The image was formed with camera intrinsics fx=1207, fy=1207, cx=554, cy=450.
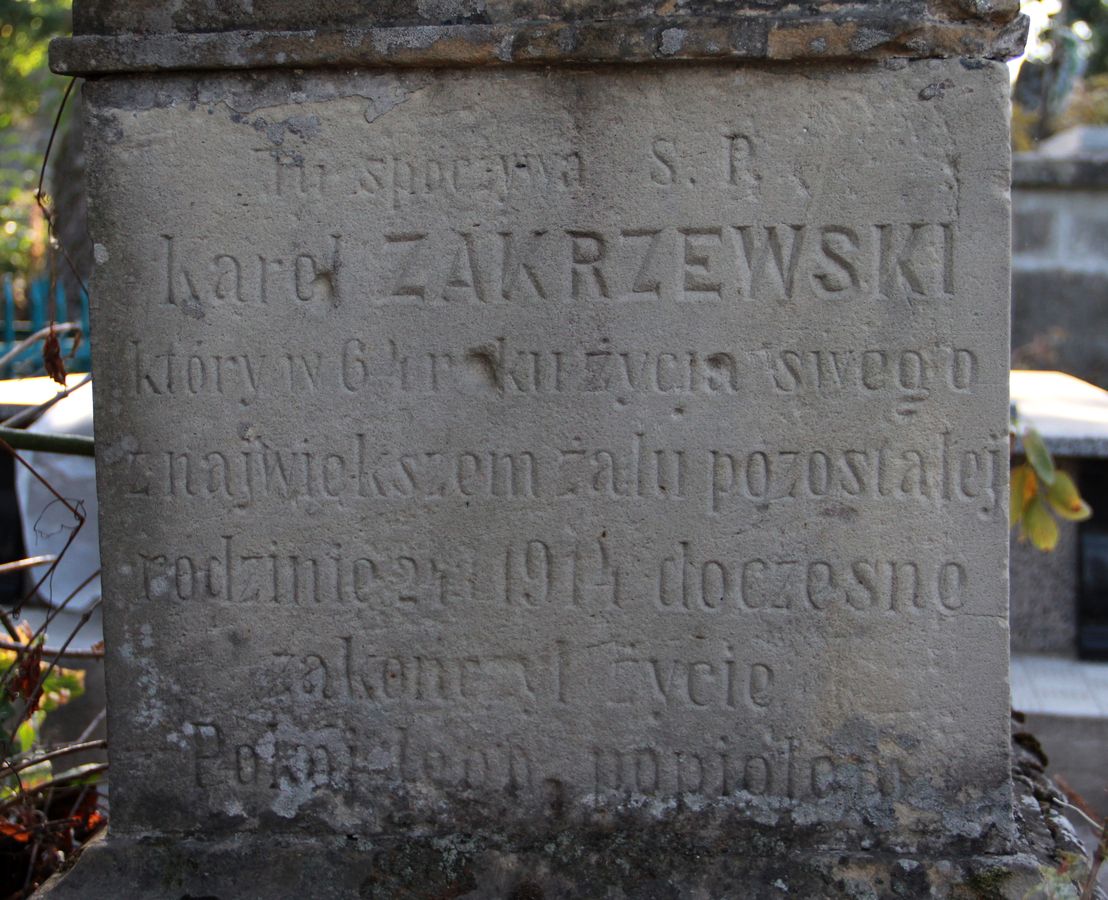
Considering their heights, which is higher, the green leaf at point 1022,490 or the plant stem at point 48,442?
the plant stem at point 48,442

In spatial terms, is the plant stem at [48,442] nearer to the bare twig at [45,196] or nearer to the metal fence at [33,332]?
the bare twig at [45,196]

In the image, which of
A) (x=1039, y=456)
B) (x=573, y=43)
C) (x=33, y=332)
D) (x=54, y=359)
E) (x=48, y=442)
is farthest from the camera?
(x=33, y=332)

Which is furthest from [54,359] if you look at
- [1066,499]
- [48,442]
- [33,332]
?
[33,332]

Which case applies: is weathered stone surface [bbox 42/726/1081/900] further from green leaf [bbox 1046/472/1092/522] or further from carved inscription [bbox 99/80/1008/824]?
green leaf [bbox 1046/472/1092/522]

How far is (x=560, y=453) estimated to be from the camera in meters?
2.41

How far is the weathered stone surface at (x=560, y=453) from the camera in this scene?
233 centimetres

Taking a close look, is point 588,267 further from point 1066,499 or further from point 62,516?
point 62,516

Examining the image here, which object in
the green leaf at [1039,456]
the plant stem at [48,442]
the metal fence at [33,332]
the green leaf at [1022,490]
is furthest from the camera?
the metal fence at [33,332]

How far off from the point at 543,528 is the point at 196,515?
0.72 meters

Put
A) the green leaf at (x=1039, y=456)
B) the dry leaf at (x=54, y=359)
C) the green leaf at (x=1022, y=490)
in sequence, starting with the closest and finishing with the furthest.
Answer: the dry leaf at (x=54, y=359)
the green leaf at (x=1039, y=456)
the green leaf at (x=1022, y=490)

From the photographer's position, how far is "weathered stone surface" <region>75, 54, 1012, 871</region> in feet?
7.65

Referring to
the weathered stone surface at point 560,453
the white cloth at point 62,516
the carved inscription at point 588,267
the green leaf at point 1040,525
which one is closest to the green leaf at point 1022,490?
the green leaf at point 1040,525

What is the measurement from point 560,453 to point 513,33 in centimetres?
81

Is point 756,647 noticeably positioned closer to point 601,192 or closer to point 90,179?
point 601,192
